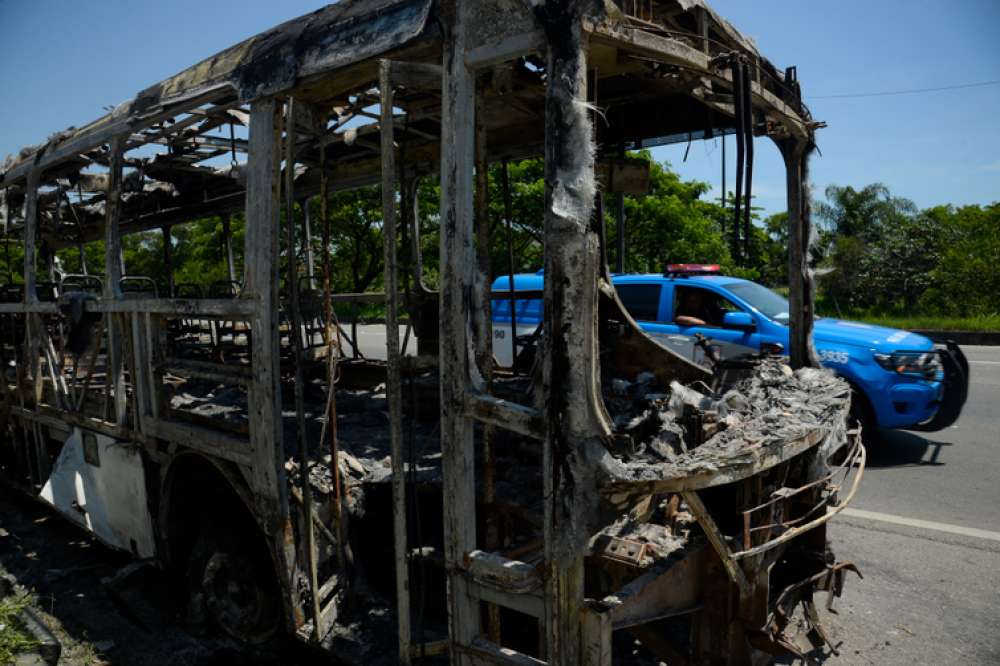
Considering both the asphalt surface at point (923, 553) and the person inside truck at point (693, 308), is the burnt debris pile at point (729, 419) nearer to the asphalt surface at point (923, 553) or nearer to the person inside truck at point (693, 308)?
the asphalt surface at point (923, 553)

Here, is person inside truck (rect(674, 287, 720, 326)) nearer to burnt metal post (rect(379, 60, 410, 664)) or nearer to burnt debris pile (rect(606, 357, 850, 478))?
burnt debris pile (rect(606, 357, 850, 478))

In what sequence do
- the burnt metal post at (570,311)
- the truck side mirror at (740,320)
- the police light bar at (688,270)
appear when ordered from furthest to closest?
the police light bar at (688,270) < the truck side mirror at (740,320) < the burnt metal post at (570,311)

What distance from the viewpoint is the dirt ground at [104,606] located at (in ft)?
11.4

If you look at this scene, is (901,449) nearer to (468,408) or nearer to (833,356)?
(833,356)

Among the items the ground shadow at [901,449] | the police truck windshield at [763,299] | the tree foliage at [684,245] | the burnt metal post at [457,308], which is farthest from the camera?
the tree foliage at [684,245]

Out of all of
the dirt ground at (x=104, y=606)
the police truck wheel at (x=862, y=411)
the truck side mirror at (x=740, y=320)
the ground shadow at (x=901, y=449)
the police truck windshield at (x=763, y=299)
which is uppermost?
the police truck windshield at (x=763, y=299)

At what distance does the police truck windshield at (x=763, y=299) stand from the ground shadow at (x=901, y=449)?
1615mm

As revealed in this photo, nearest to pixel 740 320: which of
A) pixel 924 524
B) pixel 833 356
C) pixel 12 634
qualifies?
pixel 833 356

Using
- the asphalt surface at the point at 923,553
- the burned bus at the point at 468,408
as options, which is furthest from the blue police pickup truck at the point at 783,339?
the burned bus at the point at 468,408

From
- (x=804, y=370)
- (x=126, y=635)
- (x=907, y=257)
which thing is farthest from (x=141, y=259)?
(x=907, y=257)

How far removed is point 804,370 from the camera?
3797 millimetres

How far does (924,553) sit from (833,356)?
8.62 feet

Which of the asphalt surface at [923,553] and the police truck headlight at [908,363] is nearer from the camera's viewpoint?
the asphalt surface at [923,553]

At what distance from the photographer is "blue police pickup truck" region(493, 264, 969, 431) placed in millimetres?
6422
